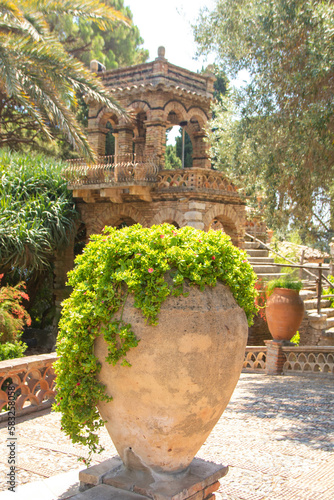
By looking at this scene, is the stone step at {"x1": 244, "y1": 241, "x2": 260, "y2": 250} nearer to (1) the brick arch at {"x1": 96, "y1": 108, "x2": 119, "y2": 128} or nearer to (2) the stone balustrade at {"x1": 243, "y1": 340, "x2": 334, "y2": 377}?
(1) the brick arch at {"x1": 96, "y1": 108, "x2": 119, "y2": 128}

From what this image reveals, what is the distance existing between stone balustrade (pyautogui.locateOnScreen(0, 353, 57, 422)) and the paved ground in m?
0.19

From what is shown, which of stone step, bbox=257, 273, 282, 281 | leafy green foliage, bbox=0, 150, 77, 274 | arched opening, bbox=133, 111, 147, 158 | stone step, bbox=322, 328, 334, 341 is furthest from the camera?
arched opening, bbox=133, 111, 147, 158

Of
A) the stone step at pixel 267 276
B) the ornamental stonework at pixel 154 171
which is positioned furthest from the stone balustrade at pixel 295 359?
the ornamental stonework at pixel 154 171

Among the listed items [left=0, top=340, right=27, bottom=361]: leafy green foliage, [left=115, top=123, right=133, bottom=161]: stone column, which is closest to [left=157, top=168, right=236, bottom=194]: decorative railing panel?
[left=115, top=123, right=133, bottom=161]: stone column

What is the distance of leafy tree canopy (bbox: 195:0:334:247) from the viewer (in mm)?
8344

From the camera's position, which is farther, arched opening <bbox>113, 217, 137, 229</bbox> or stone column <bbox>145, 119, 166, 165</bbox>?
arched opening <bbox>113, 217, 137, 229</bbox>

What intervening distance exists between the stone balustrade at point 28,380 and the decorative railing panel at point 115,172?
945cm

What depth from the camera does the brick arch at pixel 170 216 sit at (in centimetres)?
1513

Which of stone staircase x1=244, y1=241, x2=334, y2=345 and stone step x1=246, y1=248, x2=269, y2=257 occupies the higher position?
stone step x1=246, y1=248, x2=269, y2=257

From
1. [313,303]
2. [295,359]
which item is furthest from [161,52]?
[295,359]

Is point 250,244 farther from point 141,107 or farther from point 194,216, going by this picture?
point 141,107

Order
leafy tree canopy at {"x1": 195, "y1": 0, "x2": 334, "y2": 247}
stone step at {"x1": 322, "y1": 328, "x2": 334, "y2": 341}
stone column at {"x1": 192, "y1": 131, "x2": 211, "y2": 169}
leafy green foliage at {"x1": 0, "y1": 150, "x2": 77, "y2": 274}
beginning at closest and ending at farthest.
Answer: leafy tree canopy at {"x1": 195, "y1": 0, "x2": 334, "y2": 247} → stone step at {"x1": 322, "y1": 328, "x2": 334, "y2": 341} → leafy green foliage at {"x1": 0, "y1": 150, "x2": 77, "y2": 274} → stone column at {"x1": 192, "y1": 131, "x2": 211, "y2": 169}

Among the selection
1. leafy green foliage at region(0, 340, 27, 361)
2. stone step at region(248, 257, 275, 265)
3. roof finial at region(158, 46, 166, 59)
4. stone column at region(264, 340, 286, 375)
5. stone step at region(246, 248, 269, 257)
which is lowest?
stone column at region(264, 340, 286, 375)

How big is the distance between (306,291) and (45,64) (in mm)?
9892
